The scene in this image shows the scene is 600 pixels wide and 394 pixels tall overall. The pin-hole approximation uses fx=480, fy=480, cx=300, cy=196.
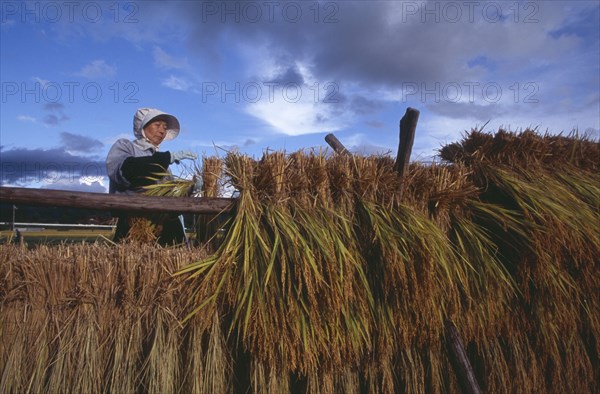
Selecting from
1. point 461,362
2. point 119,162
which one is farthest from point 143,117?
point 461,362

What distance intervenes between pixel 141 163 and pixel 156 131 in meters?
0.58

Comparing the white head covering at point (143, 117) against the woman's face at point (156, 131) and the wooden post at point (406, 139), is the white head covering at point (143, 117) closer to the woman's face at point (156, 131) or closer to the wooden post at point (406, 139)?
the woman's face at point (156, 131)

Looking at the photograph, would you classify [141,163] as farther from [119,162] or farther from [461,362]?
[461,362]

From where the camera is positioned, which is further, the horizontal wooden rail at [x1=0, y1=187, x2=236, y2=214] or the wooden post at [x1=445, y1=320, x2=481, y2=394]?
the wooden post at [x1=445, y1=320, x2=481, y2=394]

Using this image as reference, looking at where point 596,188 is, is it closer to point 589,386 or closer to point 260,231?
point 589,386

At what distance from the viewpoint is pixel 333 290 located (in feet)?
8.40

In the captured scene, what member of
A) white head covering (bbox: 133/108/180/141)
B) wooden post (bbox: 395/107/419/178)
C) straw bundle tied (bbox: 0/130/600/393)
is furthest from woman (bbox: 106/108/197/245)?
wooden post (bbox: 395/107/419/178)

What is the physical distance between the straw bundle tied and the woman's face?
2.42ft

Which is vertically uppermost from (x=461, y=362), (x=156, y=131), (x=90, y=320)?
(x=156, y=131)

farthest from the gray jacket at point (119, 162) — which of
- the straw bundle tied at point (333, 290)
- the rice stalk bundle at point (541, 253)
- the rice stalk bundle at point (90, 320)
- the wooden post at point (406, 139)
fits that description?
the rice stalk bundle at point (541, 253)

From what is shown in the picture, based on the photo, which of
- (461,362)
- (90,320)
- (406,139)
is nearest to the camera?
(90,320)

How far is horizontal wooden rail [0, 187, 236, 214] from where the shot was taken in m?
2.39

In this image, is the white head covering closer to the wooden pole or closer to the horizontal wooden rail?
the horizontal wooden rail

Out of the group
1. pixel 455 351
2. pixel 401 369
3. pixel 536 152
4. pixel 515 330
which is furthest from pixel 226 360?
pixel 536 152
